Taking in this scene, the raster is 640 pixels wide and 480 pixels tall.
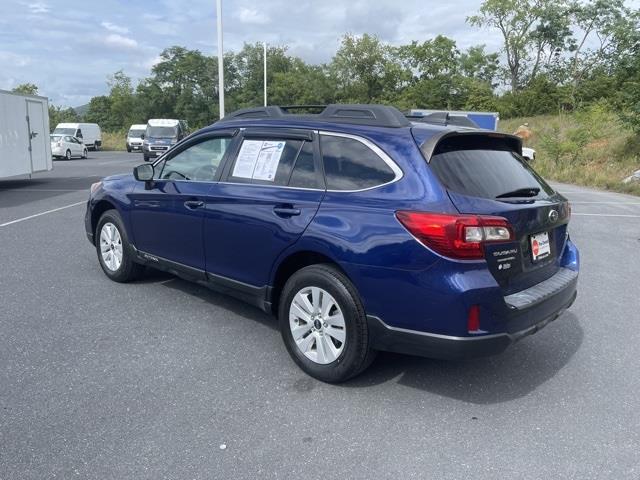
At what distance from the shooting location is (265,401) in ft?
11.0

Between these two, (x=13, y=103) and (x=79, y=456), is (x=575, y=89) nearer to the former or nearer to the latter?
(x=13, y=103)

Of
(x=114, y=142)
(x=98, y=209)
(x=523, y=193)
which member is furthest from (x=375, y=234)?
(x=114, y=142)

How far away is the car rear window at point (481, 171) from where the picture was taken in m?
3.30

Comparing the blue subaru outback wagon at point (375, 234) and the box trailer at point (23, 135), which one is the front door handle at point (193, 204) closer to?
the blue subaru outback wagon at point (375, 234)

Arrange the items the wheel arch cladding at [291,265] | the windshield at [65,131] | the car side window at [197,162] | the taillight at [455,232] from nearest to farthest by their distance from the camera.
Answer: the taillight at [455,232]
the wheel arch cladding at [291,265]
the car side window at [197,162]
the windshield at [65,131]

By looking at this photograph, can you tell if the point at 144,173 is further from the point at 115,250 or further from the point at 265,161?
the point at 265,161

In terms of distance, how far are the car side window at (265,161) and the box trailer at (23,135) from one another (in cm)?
1195

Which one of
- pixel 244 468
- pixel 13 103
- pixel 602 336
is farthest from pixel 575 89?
pixel 244 468

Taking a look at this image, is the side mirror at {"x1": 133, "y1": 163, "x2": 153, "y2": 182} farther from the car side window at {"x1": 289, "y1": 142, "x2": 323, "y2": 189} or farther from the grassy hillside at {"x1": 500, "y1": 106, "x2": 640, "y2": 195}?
the grassy hillside at {"x1": 500, "y1": 106, "x2": 640, "y2": 195}

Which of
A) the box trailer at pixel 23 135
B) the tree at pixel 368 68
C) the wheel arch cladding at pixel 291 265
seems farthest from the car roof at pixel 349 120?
the tree at pixel 368 68

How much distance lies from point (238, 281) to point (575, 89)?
153 ft

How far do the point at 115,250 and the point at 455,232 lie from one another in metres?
3.91

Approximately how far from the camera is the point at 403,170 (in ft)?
10.9

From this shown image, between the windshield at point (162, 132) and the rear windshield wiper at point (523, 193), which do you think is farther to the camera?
the windshield at point (162, 132)
